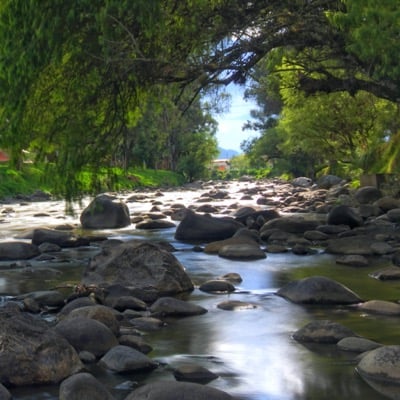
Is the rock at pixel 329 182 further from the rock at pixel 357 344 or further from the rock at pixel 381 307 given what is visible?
the rock at pixel 357 344

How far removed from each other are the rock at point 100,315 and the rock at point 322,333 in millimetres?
1940

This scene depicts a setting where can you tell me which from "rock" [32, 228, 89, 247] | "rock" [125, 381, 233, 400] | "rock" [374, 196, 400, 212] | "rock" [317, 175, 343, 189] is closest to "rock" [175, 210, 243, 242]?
"rock" [32, 228, 89, 247]

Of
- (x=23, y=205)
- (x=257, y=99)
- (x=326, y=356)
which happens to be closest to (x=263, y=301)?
(x=326, y=356)

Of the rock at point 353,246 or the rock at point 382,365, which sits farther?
the rock at point 353,246

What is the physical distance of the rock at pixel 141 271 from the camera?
9.80 metres

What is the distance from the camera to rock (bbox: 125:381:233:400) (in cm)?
497

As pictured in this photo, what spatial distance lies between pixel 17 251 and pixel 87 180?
2.06 m

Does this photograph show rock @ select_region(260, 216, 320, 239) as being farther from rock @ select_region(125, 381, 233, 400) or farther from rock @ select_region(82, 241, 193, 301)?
rock @ select_region(125, 381, 233, 400)

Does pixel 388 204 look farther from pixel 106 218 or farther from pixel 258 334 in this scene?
pixel 258 334

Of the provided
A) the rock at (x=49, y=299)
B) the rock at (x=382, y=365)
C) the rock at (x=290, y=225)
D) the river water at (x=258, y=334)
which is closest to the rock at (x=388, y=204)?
the rock at (x=290, y=225)

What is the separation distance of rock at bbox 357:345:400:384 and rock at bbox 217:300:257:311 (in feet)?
9.24

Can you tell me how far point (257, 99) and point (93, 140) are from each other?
7326 cm

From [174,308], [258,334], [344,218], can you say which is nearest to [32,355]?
[258,334]

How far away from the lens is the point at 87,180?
14047 mm
